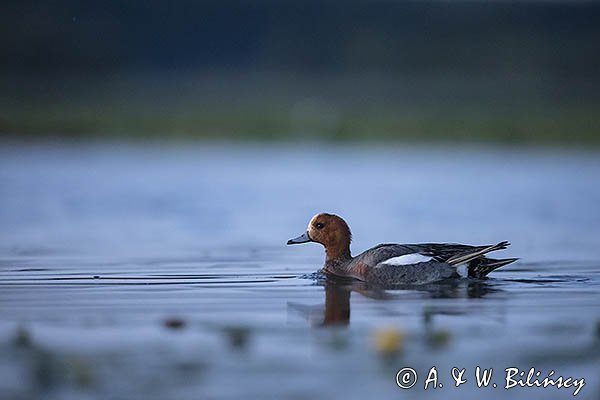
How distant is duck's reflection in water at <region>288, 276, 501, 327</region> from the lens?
969 cm

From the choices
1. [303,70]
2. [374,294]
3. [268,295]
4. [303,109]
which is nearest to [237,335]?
[268,295]

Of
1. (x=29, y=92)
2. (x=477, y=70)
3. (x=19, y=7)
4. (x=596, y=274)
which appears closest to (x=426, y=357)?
(x=596, y=274)

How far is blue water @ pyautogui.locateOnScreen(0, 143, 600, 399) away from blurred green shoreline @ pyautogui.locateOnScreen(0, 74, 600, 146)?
1780 centimetres

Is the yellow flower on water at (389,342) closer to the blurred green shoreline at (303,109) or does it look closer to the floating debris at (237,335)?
the floating debris at (237,335)

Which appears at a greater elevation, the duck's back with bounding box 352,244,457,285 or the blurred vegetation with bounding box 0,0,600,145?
the blurred vegetation with bounding box 0,0,600,145

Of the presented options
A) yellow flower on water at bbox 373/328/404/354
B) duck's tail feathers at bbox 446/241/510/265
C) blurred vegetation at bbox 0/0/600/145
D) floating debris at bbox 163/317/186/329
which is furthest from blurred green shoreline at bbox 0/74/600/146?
yellow flower on water at bbox 373/328/404/354

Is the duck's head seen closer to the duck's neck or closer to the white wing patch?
the duck's neck

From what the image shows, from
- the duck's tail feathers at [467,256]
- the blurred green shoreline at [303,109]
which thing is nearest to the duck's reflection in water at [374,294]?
the duck's tail feathers at [467,256]

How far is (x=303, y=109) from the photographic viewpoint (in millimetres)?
65312

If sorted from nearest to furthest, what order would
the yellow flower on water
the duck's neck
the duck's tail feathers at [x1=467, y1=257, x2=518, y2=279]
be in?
the yellow flower on water < the duck's tail feathers at [x1=467, y1=257, x2=518, y2=279] < the duck's neck

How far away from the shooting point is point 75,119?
4950 cm

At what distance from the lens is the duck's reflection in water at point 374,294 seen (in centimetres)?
969

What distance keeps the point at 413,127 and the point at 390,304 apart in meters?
36.3

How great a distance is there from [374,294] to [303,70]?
93.6 metres
